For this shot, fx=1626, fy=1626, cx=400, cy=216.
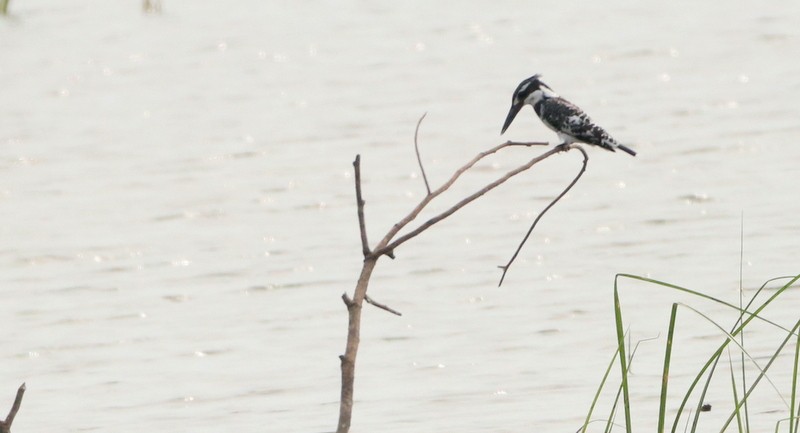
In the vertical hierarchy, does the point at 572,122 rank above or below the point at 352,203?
above

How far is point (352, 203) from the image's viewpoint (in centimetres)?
904

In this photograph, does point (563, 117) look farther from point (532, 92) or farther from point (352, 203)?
point (352, 203)

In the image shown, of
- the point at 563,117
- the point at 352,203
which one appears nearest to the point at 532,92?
the point at 563,117

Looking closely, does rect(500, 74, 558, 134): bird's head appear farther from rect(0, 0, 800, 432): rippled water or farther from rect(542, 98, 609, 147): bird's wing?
rect(0, 0, 800, 432): rippled water

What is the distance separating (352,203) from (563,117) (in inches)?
148

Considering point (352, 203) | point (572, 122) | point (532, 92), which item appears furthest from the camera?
point (352, 203)

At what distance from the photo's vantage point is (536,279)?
24.4 feet

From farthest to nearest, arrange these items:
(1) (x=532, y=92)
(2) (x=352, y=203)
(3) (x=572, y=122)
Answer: (2) (x=352, y=203)
(1) (x=532, y=92)
(3) (x=572, y=122)

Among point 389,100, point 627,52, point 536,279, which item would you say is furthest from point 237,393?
point 627,52

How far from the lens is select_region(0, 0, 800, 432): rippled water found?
20.2 ft

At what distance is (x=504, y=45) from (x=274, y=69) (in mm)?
1895

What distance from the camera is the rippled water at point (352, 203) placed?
6.16 meters

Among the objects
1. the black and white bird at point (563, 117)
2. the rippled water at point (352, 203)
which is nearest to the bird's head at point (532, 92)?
the black and white bird at point (563, 117)

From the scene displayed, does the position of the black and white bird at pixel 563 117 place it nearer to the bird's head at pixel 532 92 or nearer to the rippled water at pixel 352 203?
the bird's head at pixel 532 92
